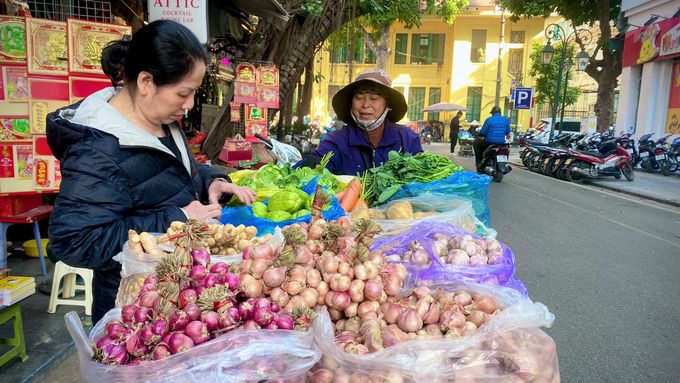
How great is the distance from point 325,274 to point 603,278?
441 centimetres

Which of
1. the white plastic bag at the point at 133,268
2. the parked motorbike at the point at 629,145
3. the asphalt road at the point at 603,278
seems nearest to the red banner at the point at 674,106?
the parked motorbike at the point at 629,145

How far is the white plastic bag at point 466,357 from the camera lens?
119 centimetres

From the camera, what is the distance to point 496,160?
11.2 m

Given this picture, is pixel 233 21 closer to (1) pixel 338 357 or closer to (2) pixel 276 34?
(2) pixel 276 34

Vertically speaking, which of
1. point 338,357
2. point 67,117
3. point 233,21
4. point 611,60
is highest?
point 611,60

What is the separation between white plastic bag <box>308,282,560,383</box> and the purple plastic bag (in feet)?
1.31

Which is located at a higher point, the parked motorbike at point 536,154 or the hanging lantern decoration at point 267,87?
the hanging lantern decoration at point 267,87

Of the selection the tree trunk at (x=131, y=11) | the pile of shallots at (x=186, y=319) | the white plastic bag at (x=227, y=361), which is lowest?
the white plastic bag at (x=227, y=361)

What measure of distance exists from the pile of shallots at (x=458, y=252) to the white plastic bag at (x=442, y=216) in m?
0.26

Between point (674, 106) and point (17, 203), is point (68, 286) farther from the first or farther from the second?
point (674, 106)

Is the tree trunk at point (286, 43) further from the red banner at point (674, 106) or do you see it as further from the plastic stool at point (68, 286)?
the red banner at point (674, 106)

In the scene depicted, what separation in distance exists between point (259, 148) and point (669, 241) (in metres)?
7.07

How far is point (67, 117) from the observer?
1.66m

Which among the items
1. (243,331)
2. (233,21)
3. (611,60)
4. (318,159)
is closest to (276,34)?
(233,21)
